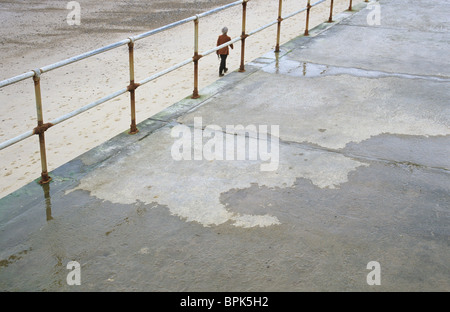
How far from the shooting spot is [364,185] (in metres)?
4.31

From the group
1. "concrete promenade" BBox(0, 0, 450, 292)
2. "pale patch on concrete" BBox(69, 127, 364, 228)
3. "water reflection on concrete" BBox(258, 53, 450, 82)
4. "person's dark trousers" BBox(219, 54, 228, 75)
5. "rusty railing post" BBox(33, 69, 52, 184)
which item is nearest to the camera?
"concrete promenade" BBox(0, 0, 450, 292)

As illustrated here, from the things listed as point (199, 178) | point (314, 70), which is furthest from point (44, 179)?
point (314, 70)

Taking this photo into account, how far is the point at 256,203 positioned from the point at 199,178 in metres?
0.61

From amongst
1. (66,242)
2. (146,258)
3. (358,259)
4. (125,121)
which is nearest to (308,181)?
(358,259)

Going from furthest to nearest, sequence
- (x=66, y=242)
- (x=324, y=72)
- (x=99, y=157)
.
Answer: (x=324, y=72), (x=99, y=157), (x=66, y=242)

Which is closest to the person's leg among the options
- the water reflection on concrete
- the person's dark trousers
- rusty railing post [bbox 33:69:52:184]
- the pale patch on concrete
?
the person's dark trousers

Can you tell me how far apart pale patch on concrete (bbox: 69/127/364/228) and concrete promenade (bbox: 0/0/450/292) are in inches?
0.6

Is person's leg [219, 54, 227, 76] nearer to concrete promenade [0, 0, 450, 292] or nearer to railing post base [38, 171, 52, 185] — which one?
concrete promenade [0, 0, 450, 292]

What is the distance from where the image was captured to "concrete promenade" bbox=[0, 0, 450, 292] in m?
3.29

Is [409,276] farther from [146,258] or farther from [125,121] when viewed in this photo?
[125,121]

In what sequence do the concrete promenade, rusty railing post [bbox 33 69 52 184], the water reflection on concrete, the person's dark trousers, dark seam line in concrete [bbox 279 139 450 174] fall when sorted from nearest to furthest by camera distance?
the concrete promenade, rusty railing post [bbox 33 69 52 184], dark seam line in concrete [bbox 279 139 450 174], the water reflection on concrete, the person's dark trousers

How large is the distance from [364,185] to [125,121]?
7117 mm

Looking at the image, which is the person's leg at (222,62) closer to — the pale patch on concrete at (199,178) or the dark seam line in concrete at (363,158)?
the dark seam line in concrete at (363,158)

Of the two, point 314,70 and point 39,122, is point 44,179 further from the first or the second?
point 314,70
